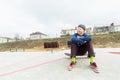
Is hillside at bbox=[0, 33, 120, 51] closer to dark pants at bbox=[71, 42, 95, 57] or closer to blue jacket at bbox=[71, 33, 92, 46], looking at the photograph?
dark pants at bbox=[71, 42, 95, 57]

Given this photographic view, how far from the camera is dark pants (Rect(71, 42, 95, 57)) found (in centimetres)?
397

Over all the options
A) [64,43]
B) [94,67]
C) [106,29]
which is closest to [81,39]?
[94,67]

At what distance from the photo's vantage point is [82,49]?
423 cm

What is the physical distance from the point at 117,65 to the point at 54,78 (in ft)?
4.82

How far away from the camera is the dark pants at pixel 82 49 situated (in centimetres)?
397

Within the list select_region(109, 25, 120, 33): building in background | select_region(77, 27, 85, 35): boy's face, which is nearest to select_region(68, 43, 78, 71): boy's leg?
select_region(77, 27, 85, 35): boy's face

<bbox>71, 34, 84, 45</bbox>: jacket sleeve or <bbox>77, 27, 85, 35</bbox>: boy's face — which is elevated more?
<bbox>77, 27, 85, 35</bbox>: boy's face

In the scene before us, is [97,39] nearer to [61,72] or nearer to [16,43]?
[16,43]

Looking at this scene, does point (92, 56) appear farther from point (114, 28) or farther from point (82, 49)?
point (114, 28)

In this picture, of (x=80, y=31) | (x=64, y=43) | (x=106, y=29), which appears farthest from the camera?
(x=106, y=29)

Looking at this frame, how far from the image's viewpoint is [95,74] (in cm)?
356

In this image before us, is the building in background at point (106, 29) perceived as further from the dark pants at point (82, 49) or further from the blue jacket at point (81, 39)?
the blue jacket at point (81, 39)

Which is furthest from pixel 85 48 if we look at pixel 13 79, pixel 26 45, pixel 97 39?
pixel 26 45

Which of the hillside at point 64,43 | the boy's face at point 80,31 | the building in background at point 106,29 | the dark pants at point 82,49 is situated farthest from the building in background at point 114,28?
the boy's face at point 80,31
